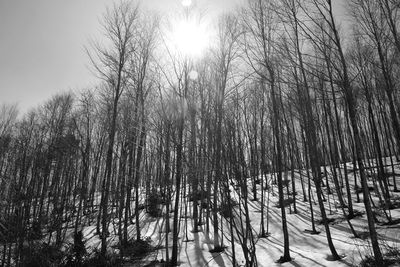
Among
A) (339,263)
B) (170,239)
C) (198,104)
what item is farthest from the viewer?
(170,239)

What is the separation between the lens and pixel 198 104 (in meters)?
7.61

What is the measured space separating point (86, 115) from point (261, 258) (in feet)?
46.1

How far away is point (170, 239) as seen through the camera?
435 inches

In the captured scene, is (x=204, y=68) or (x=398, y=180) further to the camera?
(x=398, y=180)

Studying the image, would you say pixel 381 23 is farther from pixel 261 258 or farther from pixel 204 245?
pixel 204 245

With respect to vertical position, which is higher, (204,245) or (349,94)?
(349,94)

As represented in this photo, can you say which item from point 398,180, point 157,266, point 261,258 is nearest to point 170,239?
point 157,266

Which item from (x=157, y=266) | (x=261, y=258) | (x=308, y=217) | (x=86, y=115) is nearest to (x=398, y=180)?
(x=308, y=217)

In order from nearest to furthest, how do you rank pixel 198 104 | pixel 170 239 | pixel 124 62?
pixel 198 104 < pixel 124 62 < pixel 170 239

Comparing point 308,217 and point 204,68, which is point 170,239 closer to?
point 308,217

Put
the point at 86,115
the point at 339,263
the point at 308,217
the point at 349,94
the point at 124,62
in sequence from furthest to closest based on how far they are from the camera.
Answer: the point at 86,115 → the point at 308,217 → the point at 124,62 → the point at 339,263 → the point at 349,94

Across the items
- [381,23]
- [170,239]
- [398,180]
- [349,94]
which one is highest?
[381,23]

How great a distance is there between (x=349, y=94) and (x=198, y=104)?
4.23 m

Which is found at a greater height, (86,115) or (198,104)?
(86,115)
